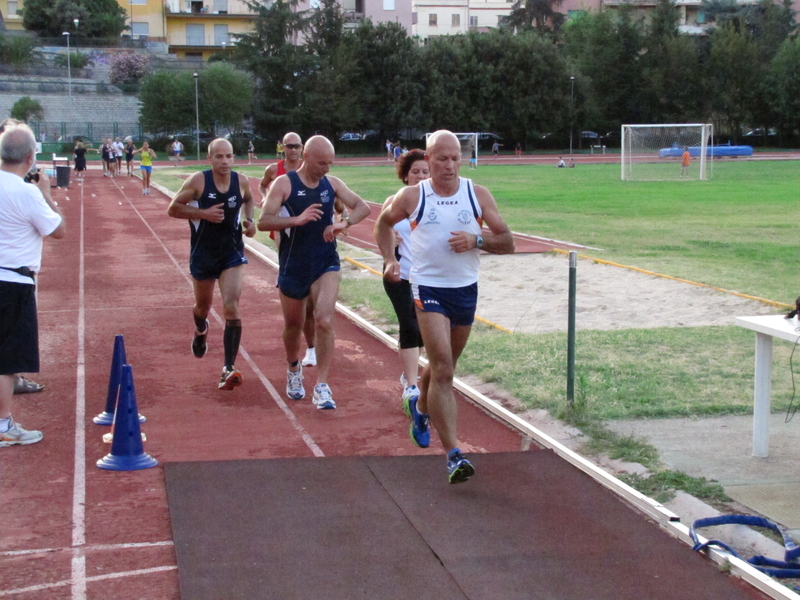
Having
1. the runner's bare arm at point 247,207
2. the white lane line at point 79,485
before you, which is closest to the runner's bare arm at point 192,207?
the runner's bare arm at point 247,207

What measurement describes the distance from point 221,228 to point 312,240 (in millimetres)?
1021

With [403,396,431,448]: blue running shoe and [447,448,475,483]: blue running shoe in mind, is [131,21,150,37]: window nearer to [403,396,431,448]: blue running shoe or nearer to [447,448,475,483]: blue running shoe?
[403,396,431,448]: blue running shoe

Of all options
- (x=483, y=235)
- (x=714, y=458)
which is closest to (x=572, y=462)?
(x=714, y=458)

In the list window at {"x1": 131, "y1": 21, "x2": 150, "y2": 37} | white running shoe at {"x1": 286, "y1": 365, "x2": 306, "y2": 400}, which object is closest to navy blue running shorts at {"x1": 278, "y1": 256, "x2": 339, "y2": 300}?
white running shoe at {"x1": 286, "y1": 365, "x2": 306, "y2": 400}

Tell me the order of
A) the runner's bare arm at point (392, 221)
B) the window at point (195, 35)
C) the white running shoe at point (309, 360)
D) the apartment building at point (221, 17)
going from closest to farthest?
the runner's bare arm at point (392, 221), the white running shoe at point (309, 360), the apartment building at point (221, 17), the window at point (195, 35)

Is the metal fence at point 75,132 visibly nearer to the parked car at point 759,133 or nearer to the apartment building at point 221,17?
the apartment building at point 221,17

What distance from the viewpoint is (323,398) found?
733 centimetres

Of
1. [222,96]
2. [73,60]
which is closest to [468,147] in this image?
[222,96]

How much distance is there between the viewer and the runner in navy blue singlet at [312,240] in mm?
7301

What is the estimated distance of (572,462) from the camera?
6.00 meters

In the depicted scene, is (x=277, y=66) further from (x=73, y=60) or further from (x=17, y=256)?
(x=17, y=256)

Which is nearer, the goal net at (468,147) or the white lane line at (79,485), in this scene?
the white lane line at (79,485)

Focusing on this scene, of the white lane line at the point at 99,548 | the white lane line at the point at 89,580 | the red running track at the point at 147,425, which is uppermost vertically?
the red running track at the point at 147,425

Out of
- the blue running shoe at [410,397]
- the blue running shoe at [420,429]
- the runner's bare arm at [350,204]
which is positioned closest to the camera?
the blue running shoe at [420,429]
